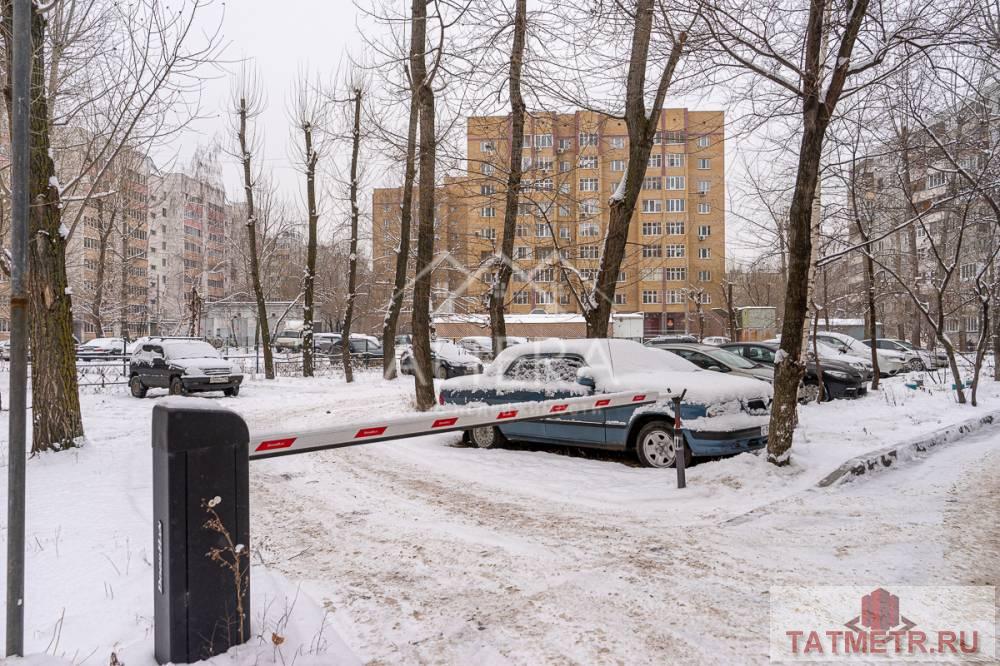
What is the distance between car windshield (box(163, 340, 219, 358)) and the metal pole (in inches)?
656

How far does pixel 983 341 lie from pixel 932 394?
1.79m

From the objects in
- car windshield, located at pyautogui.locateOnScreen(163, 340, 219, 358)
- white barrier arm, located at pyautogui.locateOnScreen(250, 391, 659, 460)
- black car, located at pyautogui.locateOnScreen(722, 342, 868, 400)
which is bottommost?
black car, located at pyautogui.locateOnScreen(722, 342, 868, 400)

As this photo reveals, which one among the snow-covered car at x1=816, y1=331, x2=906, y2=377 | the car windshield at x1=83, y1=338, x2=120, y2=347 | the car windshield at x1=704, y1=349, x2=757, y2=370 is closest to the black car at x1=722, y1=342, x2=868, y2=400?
the car windshield at x1=704, y1=349, x2=757, y2=370

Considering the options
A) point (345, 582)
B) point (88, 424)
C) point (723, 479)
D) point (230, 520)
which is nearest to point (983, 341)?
point (723, 479)

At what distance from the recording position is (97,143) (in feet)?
27.4

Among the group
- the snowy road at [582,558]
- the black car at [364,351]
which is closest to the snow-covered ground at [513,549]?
the snowy road at [582,558]

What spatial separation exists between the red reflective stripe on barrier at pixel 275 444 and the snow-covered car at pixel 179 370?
606 inches

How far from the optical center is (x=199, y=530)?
2.86 metres

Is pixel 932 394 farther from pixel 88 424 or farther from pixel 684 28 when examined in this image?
pixel 88 424

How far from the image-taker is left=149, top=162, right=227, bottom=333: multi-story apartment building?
50013mm

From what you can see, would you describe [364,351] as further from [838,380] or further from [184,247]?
[184,247]

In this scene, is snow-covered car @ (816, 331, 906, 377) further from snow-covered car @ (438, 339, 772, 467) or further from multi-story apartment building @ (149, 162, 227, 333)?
multi-story apartment building @ (149, 162, 227, 333)

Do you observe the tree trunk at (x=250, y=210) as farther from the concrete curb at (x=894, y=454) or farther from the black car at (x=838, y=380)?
the concrete curb at (x=894, y=454)

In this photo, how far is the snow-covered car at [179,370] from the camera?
17.2m
